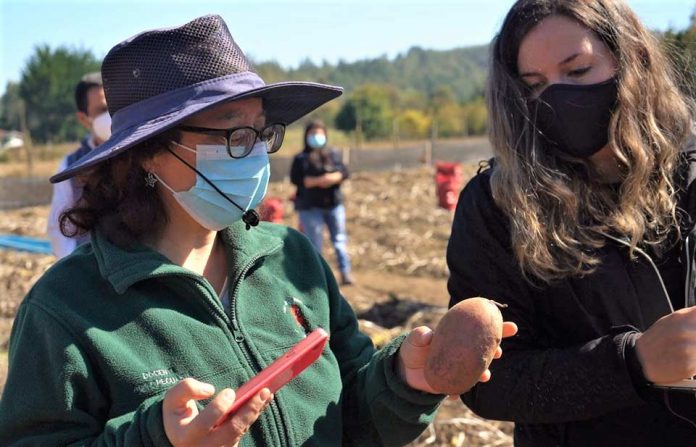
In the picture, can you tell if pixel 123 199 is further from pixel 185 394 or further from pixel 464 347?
pixel 464 347

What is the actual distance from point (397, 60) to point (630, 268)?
597ft

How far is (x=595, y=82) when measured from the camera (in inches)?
79.9

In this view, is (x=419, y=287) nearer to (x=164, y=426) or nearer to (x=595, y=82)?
(x=595, y=82)

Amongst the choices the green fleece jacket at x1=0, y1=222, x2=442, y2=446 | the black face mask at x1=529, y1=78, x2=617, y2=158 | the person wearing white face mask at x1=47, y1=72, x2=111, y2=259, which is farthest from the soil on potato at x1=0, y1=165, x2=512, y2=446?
the black face mask at x1=529, y1=78, x2=617, y2=158

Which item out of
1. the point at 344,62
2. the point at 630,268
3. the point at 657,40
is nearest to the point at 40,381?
the point at 630,268

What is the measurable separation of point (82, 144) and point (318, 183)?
11.9ft

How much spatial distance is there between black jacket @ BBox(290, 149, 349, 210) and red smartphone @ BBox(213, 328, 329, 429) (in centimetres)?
645

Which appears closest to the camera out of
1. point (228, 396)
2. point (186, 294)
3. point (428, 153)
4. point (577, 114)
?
point (228, 396)

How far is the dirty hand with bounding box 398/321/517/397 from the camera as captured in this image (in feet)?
5.58

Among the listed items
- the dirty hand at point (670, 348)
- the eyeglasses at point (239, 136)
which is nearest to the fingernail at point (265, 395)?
the eyeglasses at point (239, 136)

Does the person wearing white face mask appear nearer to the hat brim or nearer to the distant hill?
the hat brim

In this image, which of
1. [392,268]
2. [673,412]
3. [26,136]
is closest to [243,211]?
[673,412]

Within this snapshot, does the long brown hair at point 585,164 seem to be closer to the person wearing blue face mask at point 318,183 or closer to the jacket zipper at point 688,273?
the jacket zipper at point 688,273

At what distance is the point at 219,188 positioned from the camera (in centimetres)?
A: 188
